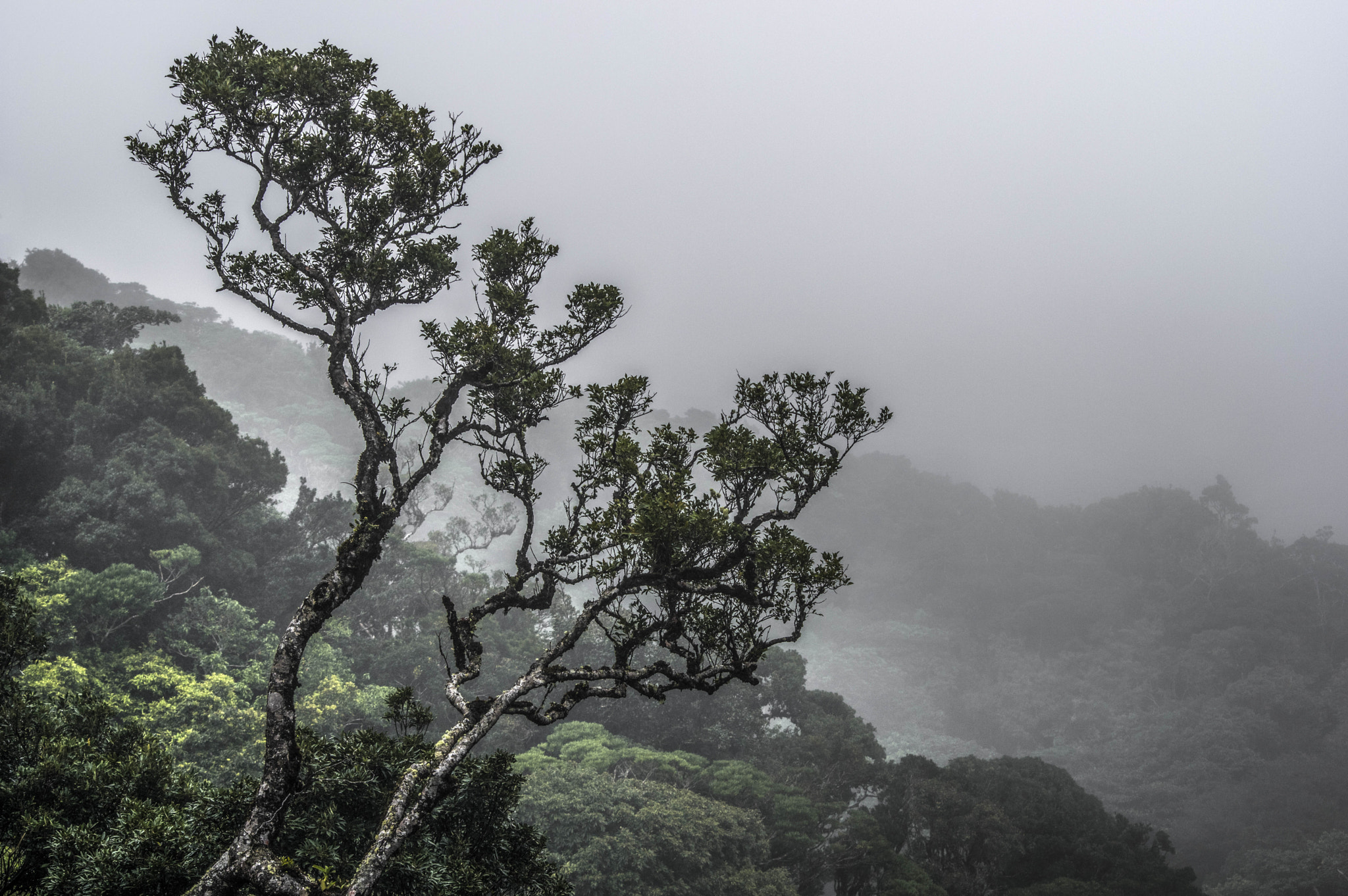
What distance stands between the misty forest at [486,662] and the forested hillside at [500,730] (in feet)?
0.34

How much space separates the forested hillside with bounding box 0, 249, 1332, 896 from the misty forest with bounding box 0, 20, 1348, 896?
104 mm

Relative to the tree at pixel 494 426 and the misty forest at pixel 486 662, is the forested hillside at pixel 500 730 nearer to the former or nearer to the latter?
the misty forest at pixel 486 662

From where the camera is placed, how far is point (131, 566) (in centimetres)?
1766

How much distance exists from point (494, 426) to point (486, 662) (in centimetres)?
2209

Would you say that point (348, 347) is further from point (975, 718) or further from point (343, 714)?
point (975, 718)

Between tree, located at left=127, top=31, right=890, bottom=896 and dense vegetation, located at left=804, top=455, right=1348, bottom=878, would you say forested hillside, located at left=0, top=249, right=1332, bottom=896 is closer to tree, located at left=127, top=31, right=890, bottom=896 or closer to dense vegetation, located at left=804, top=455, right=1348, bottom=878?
dense vegetation, located at left=804, top=455, right=1348, bottom=878

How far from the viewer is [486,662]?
2789cm

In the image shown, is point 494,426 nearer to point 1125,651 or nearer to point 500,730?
point 500,730

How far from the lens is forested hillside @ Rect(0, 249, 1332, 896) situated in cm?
769

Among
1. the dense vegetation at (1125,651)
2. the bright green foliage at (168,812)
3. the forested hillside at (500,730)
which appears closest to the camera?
the bright green foliage at (168,812)

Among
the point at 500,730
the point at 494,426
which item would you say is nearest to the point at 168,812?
the point at 494,426

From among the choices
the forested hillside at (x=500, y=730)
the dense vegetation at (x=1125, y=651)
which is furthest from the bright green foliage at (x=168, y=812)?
the dense vegetation at (x=1125, y=651)

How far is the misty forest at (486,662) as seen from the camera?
685 cm

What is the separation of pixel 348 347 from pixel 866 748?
2485 cm
